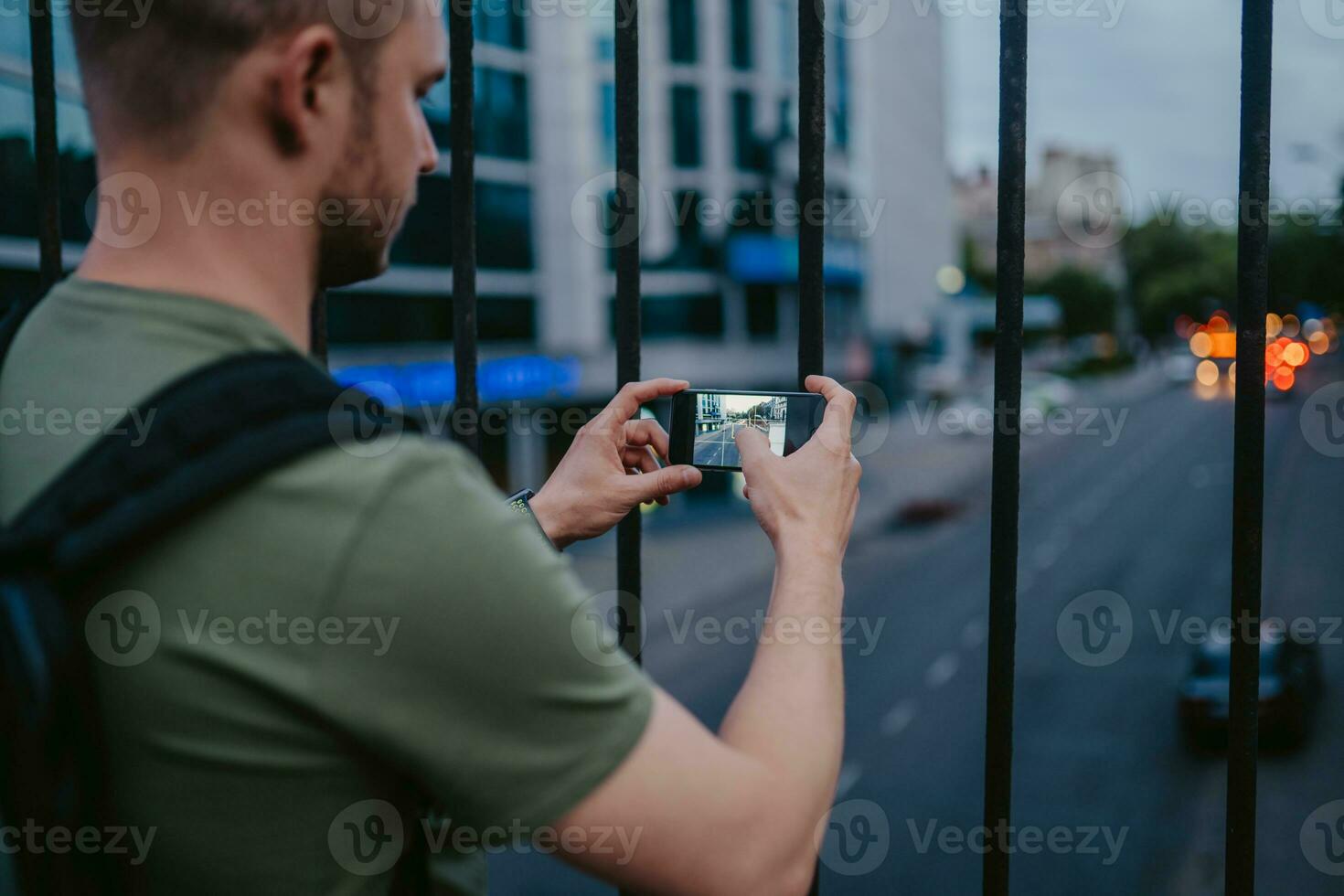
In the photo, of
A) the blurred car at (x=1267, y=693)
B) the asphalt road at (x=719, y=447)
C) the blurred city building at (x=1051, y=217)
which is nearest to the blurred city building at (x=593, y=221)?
the blurred car at (x=1267, y=693)

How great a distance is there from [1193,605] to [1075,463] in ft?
63.7

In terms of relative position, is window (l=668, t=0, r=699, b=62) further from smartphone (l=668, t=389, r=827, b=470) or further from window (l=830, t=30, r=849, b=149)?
smartphone (l=668, t=389, r=827, b=470)

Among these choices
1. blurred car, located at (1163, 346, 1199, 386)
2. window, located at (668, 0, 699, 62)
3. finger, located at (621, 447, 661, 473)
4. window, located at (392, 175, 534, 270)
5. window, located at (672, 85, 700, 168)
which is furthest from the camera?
blurred car, located at (1163, 346, 1199, 386)

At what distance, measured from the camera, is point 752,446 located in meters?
1.33

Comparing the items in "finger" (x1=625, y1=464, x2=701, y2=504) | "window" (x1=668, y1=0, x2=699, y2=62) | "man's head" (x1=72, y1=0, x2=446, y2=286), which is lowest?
"finger" (x1=625, y1=464, x2=701, y2=504)

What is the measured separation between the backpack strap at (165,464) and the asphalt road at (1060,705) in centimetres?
Answer: 217

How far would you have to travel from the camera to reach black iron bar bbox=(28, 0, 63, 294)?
77.6 inches

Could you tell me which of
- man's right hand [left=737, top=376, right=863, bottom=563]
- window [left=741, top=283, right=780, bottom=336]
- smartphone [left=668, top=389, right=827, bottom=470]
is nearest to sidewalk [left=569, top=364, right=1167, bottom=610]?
window [left=741, top=283, right=780, bottom=336]

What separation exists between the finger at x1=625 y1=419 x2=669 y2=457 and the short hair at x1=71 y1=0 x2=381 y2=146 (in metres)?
0.79

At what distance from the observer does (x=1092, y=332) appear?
3342 inches

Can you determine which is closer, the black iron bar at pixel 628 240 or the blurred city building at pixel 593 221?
the black iron bar at pixel 628 240

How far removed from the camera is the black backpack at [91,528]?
2.69 feet

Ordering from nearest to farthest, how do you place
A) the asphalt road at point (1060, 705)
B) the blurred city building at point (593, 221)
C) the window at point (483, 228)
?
the asphalt road at point (1060, 705) < the window at point (483, 228) < the blurred city building at point (593, 221)

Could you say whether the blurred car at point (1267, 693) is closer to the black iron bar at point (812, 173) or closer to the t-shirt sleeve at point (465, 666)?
the black iron bar at point (812, 173)
